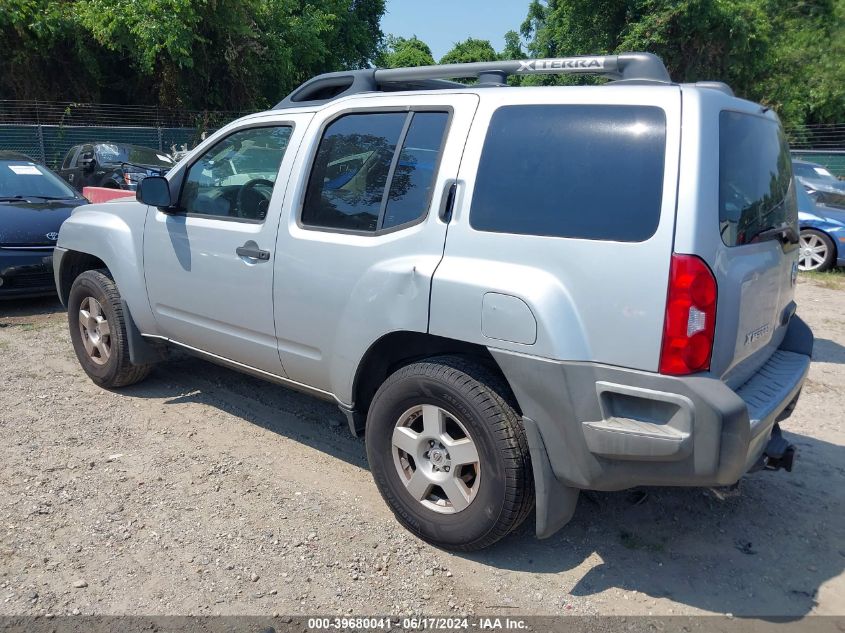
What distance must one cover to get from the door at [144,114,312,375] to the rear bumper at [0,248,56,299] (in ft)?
11.1

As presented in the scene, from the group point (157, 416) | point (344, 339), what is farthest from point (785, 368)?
point (157, 416)

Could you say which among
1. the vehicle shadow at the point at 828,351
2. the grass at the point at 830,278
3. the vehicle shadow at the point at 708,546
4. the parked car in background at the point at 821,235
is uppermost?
the parked car in background at the point at 821,235

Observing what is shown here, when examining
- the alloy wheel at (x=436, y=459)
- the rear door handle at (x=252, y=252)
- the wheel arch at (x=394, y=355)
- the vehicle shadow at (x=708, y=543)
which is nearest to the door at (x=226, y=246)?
the rear door handle at (x=252, y=252)

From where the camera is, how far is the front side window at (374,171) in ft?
10.9

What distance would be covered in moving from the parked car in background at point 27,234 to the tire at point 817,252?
9608 mm

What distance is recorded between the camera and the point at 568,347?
8.94 feet

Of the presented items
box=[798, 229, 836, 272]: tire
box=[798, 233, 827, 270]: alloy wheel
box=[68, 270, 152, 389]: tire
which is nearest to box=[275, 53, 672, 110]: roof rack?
box=[68, 270, 152, 389]: tire

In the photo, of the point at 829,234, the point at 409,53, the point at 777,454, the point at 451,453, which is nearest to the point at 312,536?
the point at 451,453

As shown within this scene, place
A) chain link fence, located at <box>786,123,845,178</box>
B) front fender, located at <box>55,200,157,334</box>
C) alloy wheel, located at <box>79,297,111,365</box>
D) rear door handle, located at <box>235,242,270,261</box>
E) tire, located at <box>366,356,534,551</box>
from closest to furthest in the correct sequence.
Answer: tire, located at <box>366,356,534,551</box> → rear door handle, located at <box>235,242,270,261</box> → front fender, located at <box>55,200,157,334</box> → alloy wheel, located at <box>79,297,111,365</box> → chain link fence, located at <box>786,123,845,178</box>

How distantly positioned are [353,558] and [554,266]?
1.58 metres

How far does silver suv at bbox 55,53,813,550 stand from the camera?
2619 millimetres

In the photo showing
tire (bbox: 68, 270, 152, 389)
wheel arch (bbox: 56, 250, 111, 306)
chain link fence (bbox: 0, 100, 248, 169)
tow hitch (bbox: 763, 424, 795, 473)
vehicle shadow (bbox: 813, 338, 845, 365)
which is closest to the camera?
tow hitch (bbox: 763, 424, 795, 473)

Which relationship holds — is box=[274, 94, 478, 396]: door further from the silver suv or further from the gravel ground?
the gravel ground

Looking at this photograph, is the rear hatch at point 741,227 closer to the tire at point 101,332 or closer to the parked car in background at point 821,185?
the tire at point 101,332
